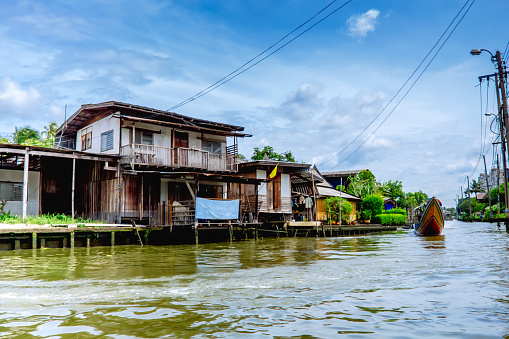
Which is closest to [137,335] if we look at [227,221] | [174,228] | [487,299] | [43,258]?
[487,299]

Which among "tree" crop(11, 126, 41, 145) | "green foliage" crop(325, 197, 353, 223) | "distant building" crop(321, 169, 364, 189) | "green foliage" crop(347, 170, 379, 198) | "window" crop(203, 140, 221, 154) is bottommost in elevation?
"green foliage" crop(325, 197, 353, 223)

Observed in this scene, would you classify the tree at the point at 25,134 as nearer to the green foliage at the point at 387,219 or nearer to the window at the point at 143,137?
the window at the point at 143,137

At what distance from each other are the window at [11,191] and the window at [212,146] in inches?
410

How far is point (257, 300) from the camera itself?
6.53 meters

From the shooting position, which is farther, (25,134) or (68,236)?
(25,134)

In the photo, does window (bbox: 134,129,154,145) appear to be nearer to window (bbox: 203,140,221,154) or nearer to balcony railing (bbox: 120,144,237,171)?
balcony railing (bbox: 120,144,237,171)

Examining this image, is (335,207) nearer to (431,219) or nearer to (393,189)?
(431,219)

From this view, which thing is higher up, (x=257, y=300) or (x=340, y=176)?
(x=340, y=176)

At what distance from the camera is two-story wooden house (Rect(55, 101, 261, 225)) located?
20844mm

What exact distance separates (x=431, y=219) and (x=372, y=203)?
15861 mm

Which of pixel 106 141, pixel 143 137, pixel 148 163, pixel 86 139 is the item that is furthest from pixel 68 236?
pixel 86 139

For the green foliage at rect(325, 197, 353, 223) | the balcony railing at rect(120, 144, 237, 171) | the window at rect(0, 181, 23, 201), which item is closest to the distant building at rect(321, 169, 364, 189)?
the green foliage at rect(325, 197, 353, 223)

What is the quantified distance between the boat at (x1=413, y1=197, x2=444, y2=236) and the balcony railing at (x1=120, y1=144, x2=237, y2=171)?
1262 cm

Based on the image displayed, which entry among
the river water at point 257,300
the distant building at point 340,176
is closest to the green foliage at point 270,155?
the distant building at point 340,176
